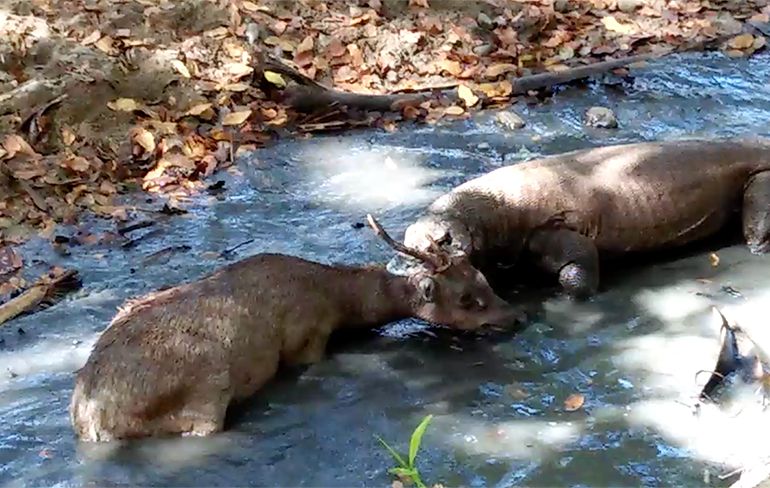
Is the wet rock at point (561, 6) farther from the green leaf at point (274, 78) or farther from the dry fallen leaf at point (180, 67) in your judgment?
the dry fallen leaf at point (180, 67)

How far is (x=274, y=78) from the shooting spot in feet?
34.0

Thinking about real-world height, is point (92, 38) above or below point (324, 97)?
above

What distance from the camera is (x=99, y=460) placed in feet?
19.2

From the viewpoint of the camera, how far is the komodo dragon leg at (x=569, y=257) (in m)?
7.44

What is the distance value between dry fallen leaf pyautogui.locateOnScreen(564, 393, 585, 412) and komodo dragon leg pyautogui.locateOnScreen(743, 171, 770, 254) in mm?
2203

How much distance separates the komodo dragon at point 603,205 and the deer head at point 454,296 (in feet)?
1.47

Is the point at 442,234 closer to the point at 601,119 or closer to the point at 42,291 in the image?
the point at 42,291

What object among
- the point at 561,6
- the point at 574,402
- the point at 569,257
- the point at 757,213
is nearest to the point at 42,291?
the point at 569,257

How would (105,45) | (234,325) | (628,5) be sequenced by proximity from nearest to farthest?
(234,325) < (105,45) < (628,5)

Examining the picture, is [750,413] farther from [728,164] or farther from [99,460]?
[99,460]

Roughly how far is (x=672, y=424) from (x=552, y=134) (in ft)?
13.6

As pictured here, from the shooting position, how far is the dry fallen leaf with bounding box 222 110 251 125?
9922 mm

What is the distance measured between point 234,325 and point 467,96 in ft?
15.1

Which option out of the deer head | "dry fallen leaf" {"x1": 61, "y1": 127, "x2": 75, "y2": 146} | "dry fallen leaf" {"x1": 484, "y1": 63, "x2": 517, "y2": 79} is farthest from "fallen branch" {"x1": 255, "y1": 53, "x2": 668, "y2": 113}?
the deer head
